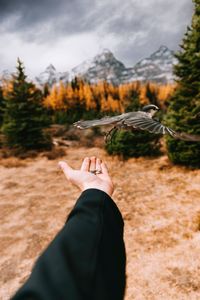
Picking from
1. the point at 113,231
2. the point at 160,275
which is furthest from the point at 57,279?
the point at 160,275

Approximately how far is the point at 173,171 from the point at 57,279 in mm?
12729

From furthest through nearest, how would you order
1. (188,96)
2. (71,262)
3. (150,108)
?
(188,96) → (150,108) → (71,262)

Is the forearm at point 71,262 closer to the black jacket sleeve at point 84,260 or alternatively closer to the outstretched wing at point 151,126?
the black jacket sleeve at point 84,260

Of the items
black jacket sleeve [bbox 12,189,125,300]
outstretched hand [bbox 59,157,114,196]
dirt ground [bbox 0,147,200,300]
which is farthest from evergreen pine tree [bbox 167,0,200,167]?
black jacket sleeve [bbox 12,189,125,300]

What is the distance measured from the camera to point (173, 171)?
13.0 metres

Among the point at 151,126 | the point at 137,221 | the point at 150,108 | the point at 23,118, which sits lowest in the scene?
the point at 137,221

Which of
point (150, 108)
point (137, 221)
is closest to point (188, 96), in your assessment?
point (137, 221)

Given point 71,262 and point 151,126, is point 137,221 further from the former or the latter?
point 71,262

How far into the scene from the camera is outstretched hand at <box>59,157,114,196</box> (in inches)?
58.4

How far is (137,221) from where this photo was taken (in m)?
8.44

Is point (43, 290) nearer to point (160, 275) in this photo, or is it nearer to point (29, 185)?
point (160, 275)

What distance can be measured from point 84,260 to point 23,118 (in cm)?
1997

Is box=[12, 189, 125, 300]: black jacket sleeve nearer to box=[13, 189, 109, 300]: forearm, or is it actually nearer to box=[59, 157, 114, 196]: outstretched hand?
box=[13, 189, 109, 300]: forearm

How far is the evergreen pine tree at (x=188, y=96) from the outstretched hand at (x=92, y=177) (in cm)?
1083
